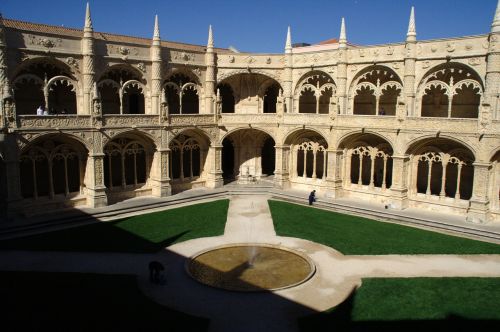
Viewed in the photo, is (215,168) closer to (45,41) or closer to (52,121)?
(52,121)

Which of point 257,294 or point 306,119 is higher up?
point 306,119

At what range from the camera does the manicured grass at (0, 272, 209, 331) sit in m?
13.5

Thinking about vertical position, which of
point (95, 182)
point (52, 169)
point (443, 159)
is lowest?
point (95, 182)

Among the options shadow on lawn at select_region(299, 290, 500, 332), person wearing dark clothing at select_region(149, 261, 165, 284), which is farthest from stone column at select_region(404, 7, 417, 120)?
person wearing dark clothing at select_region(149, 261, 165, 284)

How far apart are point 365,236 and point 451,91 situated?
10536mm

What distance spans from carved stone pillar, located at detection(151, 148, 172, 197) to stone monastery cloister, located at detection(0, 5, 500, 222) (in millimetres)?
75

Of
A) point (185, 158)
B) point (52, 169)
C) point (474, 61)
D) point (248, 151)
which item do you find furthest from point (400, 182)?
point (52, 169)

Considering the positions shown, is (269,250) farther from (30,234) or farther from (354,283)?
(30,234)

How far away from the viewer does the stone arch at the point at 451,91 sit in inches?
1014

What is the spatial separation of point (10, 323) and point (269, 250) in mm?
10784

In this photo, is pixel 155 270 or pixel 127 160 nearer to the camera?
pixel 155 270

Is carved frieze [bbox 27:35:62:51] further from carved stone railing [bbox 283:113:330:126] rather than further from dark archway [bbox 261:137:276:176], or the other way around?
dark archway [bbox 261:137:276:176]

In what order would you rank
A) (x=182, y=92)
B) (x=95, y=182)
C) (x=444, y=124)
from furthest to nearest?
(x=182, y=92) < (x=95, y=182) < (x=444, y=124)

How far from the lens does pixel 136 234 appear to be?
74.0 feet
